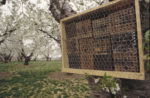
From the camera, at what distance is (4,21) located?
1358cm

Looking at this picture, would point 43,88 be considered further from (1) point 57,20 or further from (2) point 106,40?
(2) point 106,40

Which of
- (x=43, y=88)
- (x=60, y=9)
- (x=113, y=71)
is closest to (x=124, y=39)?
(x=113, y=71)

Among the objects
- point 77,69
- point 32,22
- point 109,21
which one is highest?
point 32,22

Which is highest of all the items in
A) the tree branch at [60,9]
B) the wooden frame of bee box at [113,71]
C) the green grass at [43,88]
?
the tree branch at [60,9]

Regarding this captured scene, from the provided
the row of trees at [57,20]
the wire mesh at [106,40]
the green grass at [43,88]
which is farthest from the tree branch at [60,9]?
the green grass at [43,88]

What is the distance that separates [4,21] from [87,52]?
577 inches

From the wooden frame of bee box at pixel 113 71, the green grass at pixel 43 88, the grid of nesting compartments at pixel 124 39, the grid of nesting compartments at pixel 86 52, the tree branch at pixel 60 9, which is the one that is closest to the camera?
the wooden frame of bee box at pixel 113 71

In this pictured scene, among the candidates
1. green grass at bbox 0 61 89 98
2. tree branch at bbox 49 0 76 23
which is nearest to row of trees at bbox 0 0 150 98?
tree branch at bbox 49 0 76 23

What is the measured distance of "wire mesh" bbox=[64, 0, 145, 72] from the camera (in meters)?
1.56

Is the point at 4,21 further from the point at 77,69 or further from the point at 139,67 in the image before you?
the point at 139,67

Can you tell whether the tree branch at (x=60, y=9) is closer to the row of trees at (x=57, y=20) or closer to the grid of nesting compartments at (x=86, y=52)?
the row of trees at (x=57, y=20)

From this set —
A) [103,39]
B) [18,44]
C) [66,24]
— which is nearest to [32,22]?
[18,44]

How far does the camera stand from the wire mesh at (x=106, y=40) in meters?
1.56

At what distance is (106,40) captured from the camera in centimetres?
175
